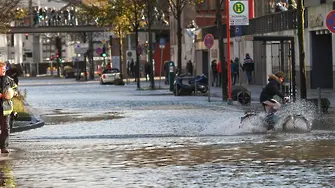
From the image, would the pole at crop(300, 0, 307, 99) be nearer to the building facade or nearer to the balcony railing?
the building facade

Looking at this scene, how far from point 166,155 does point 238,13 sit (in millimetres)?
21544

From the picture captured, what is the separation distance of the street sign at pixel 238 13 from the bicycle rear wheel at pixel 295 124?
1563 centimetres

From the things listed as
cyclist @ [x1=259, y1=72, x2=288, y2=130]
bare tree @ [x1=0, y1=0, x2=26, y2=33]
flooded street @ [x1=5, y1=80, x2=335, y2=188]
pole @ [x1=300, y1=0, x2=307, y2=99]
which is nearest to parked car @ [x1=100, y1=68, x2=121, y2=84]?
bare tree @ [x1=0, y1=0, x2=26, y2=33]

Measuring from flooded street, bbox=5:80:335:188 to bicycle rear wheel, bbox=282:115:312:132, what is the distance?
9.0 inches

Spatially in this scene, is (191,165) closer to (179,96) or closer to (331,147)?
(331,147)

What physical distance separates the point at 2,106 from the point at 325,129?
7.97 metres

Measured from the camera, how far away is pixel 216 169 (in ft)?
54.7

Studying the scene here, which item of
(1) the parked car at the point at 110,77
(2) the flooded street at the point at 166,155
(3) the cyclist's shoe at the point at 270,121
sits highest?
(3) the cyclist's shoe at the point at 270,121

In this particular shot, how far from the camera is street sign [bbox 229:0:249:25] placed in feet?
133

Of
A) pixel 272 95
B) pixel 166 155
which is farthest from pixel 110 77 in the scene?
pixel 166 155

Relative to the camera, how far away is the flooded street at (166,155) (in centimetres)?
1527

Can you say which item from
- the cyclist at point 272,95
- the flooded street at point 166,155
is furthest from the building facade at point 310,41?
the cyclist at point 272,95

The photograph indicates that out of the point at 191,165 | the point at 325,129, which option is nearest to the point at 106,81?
the point at 325,129

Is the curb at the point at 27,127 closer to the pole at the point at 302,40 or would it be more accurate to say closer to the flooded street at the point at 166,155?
the flooded street at the point at 166,155
